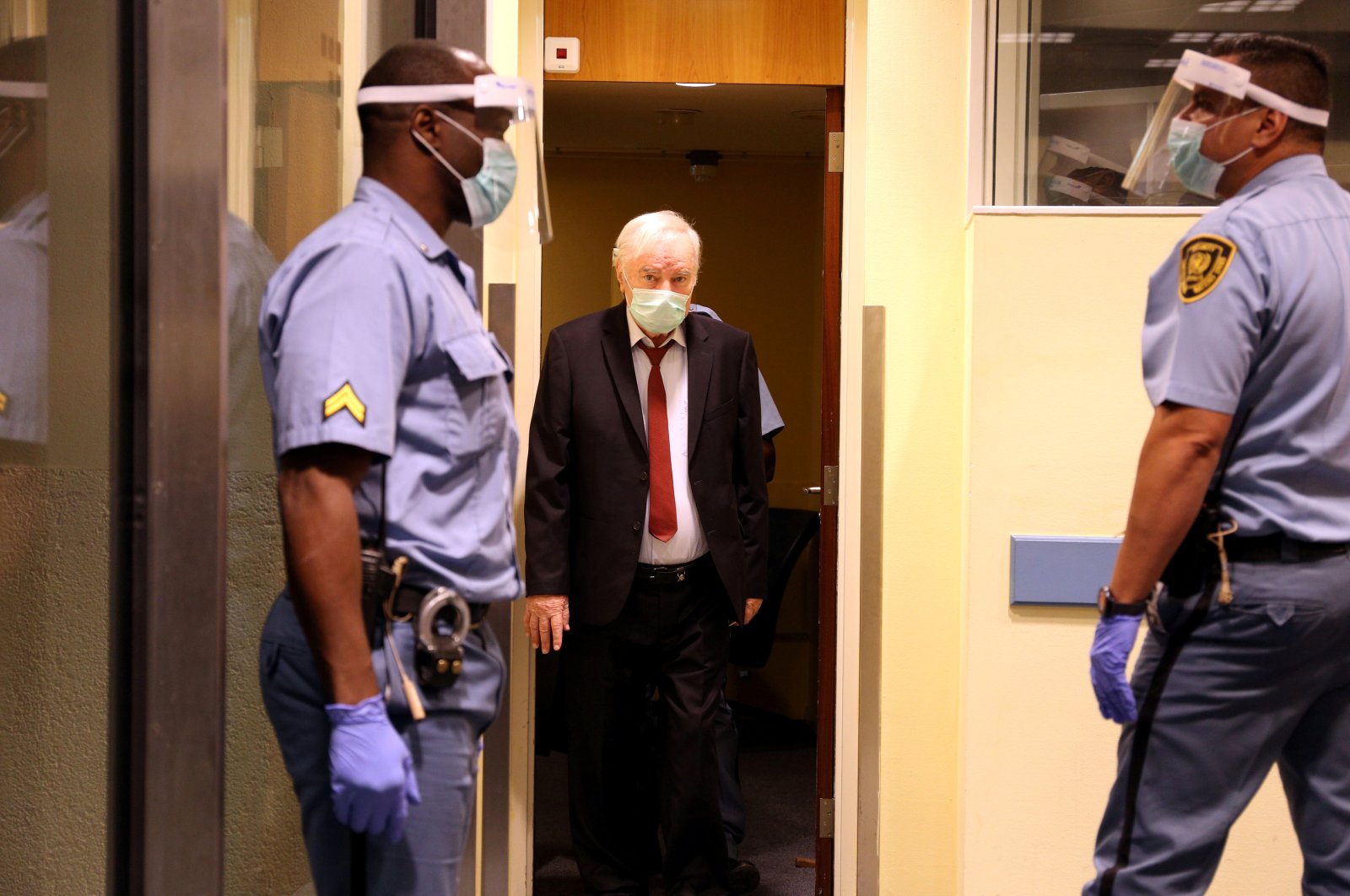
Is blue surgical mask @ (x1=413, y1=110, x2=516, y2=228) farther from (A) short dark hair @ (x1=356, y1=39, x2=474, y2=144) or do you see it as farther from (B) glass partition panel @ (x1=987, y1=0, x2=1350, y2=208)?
(B) glass partition panel @ (x1=987, y1=0, x2=1350, y2=208)

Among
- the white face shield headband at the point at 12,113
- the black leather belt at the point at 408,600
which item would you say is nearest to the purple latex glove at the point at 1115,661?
the black leather belt at the point at 408,600

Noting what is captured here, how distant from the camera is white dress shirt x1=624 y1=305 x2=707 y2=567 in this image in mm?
2852

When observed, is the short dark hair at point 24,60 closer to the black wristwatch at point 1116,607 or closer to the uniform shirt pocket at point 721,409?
the black wristwatch at point 1116,607

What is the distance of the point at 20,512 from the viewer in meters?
1.40

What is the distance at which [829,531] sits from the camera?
11.1 ft

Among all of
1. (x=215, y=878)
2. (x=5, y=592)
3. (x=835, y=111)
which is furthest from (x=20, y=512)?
(x=835, y=111)

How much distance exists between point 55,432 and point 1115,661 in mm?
1445

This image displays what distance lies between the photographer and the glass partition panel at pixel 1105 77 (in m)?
2.60

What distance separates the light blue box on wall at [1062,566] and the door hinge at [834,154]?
128 cm

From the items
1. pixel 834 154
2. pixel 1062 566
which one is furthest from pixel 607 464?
pixel 834 154

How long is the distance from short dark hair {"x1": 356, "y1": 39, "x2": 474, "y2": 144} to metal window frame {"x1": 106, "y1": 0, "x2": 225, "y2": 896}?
172 millimetres

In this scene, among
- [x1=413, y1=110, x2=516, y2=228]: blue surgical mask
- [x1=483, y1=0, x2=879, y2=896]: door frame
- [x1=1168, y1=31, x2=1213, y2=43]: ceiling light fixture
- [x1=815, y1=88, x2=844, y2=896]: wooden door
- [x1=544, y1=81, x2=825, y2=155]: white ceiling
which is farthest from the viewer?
[x1=544, y1=81, x2=825, y2=155]: white ceiling

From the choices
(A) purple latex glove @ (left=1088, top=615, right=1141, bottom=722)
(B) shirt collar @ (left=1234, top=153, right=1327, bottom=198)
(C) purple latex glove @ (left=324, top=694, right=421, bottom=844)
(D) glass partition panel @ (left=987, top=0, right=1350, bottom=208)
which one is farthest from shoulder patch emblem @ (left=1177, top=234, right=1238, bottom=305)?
(C) purple latex glove @ (left=324, top=694, right=421, bottom=844)

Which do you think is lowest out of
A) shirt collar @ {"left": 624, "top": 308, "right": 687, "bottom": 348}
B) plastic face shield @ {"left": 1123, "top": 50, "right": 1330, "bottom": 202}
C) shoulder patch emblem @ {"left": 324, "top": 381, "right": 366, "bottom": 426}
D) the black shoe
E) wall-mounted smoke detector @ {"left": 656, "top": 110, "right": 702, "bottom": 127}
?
the black shoe
